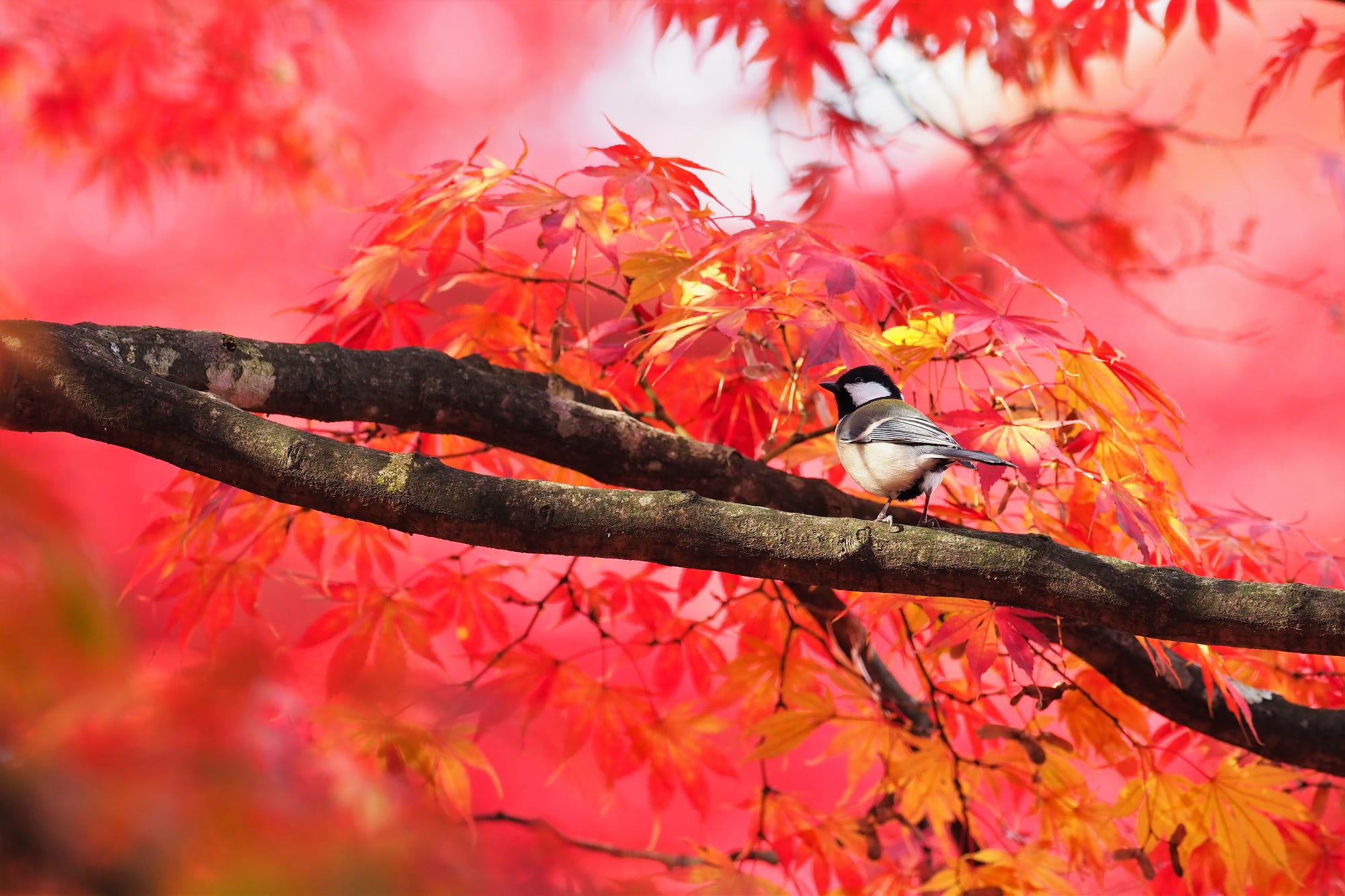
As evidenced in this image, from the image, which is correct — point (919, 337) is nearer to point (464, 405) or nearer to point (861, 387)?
point (861, 387)

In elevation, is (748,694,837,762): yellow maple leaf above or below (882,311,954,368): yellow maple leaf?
below

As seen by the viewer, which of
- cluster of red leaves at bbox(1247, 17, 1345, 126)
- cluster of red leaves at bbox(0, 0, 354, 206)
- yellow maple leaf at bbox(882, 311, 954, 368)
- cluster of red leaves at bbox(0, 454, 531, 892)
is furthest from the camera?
cluster of red leaves at bbox(0, 0, 354, 206)

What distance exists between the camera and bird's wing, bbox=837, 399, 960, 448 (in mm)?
947

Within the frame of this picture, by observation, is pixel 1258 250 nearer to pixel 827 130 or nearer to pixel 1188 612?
pixel 827 130

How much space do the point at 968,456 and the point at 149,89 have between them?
2835 mm

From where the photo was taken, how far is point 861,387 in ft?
3.79

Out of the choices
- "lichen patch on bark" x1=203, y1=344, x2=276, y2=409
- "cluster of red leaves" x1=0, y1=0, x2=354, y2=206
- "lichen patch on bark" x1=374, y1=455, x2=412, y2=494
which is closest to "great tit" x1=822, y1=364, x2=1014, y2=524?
"lichen patch on bark" x1=374, y1=455, x2=412, y2=494

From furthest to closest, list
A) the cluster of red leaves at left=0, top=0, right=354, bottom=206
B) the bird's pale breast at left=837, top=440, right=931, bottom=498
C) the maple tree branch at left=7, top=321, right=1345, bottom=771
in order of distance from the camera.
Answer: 1. the cluster of red leaves at left=0, top=0, right=354, bottom=206
2. the bird's pale breast at left=837, top=440, right=931, bottom=498
3. the maple tree branch at left=7, top=321, right=1345, bottom=771

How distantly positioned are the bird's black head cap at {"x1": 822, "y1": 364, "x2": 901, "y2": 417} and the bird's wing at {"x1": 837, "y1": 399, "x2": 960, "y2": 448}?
2.9 inches

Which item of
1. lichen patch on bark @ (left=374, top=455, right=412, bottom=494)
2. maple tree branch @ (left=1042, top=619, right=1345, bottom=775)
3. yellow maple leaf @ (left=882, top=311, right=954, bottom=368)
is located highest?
yellow maple leaf @ (left=882, top=311, right=954, bottom=368)

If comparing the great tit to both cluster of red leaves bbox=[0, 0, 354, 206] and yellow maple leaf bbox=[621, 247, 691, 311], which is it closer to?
yellow maple leaf bbox=[621, 247, 691, 311]

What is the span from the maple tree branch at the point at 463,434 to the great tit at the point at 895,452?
76 mm

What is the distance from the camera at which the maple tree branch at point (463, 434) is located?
75cm

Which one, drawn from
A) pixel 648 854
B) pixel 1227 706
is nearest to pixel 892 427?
pixel 1227 706
